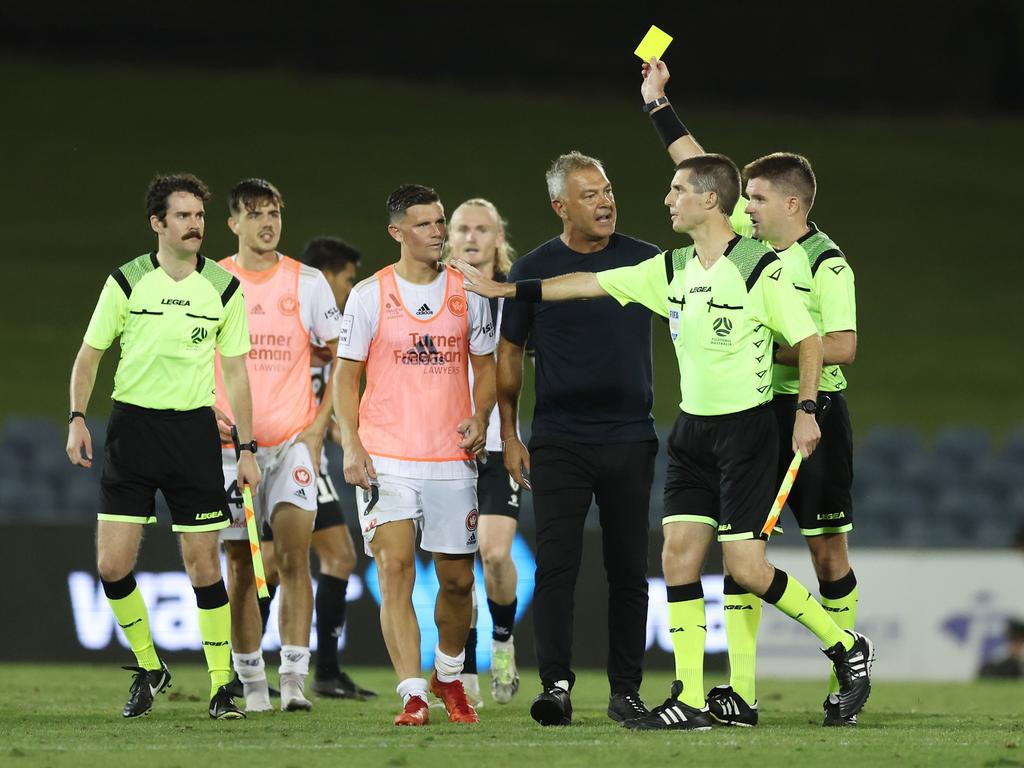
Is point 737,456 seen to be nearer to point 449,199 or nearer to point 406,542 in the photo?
point 406,542

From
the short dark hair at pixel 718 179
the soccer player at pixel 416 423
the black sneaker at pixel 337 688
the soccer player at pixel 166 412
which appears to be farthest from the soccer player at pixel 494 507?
the short dark hair at pixel 718 179

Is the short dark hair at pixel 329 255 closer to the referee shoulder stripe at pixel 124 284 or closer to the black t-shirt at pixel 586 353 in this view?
the referee shoulder stripe at pixel 124 284

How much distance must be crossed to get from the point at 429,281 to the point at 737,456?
1.54 meters

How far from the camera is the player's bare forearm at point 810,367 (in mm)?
6035

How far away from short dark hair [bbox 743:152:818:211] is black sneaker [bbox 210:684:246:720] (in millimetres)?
3019

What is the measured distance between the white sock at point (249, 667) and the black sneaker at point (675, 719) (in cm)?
185

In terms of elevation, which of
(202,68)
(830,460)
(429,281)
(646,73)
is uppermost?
(202,68)

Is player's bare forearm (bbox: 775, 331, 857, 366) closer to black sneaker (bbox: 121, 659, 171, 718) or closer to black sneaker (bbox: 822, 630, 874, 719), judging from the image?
black sneaker (bbox: 822, 630, 874, 719)

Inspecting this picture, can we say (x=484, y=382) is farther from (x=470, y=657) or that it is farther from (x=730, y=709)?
(x=470, y=657)

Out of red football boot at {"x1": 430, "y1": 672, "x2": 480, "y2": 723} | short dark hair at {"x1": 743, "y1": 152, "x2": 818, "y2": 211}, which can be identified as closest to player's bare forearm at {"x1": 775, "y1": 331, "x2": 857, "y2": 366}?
short dark hair at {"x1": 743, "y1": 152, "x2": 818, "y2": 211}

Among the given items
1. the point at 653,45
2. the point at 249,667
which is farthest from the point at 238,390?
the point at 653,45

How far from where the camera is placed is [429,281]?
676 cm

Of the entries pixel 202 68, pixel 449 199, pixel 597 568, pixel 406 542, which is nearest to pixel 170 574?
pixel 597 568

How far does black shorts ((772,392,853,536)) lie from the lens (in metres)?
6.72
